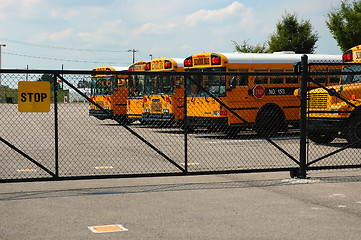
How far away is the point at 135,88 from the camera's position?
75.2 ft

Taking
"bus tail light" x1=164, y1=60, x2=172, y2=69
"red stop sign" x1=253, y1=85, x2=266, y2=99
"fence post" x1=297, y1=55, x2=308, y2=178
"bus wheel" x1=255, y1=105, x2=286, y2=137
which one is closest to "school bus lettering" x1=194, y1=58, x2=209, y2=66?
"red stop sign" x1=253, y1=85, x2=266, y2=99

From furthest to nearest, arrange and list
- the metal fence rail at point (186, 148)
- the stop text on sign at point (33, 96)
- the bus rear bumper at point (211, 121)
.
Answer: the bus rear bumper at point (211, 121)
the metal fence rail at point (186, 148)
the stop text on sign at point (33, 96)

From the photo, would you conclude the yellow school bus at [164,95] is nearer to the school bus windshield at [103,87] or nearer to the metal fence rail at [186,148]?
the metal fence rail at [186,148]

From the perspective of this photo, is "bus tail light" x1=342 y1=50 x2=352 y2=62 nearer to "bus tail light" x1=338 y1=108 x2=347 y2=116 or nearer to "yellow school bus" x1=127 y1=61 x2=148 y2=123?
"bus tail light" x1=338 y1=108 x2=347 y2=116

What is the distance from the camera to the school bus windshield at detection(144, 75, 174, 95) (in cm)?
1953

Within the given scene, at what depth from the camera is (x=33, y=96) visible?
7.77 metres

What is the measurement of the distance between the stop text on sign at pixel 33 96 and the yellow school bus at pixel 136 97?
44.9 ft

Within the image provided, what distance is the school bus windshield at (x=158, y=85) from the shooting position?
1953 centimetres

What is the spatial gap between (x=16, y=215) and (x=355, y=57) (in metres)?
11.6

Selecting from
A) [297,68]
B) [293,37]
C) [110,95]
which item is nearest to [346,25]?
[293,37]

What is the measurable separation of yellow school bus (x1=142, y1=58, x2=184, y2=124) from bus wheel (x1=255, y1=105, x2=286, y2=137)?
3.29 metres

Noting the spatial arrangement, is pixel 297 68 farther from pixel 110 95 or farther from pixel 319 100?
pixel 110 95

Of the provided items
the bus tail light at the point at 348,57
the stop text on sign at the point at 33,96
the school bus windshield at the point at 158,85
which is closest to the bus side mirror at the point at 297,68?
the stop text on sign at the point at 33,96

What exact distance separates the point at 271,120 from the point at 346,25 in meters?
23.8
